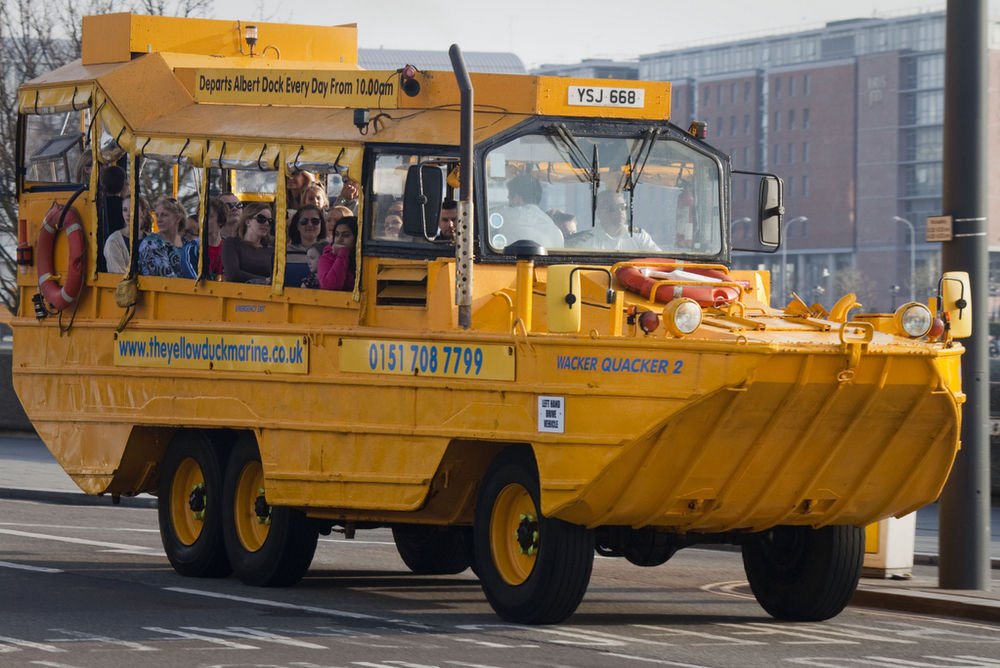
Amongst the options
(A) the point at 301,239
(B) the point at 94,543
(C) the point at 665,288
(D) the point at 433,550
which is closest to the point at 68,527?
(B) the point at 94,543

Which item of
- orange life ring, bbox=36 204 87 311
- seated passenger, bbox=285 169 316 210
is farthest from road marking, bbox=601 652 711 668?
orange life ring, bbox=36 204 87 311

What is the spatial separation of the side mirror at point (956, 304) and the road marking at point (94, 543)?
6.55 m

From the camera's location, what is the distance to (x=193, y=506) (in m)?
12.9

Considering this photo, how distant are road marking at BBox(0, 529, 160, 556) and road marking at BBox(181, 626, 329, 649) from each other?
4421 millimetres

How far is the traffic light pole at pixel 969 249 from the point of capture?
40.6 feet

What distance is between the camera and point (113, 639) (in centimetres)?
967

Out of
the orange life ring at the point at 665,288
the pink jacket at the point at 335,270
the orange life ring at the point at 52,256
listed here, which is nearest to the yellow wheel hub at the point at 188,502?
the orange life ring at the point at 52,256

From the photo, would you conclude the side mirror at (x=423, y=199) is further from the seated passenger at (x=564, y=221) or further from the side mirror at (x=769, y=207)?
the side mirror at (x=769, y=207)

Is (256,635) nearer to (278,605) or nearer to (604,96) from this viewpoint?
(278,605)

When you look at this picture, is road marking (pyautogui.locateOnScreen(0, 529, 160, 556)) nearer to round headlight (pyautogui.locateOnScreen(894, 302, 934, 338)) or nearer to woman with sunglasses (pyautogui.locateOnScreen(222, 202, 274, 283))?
woman with sunglasses (pyautogui.locateOnScreen(222, 202, 274, 283))

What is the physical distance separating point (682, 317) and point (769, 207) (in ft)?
8.99

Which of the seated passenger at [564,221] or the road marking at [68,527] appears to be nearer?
the seated passenger at [564,221]

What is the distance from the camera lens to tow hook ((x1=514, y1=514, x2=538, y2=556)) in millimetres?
10328

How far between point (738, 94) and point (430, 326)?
120114mm
